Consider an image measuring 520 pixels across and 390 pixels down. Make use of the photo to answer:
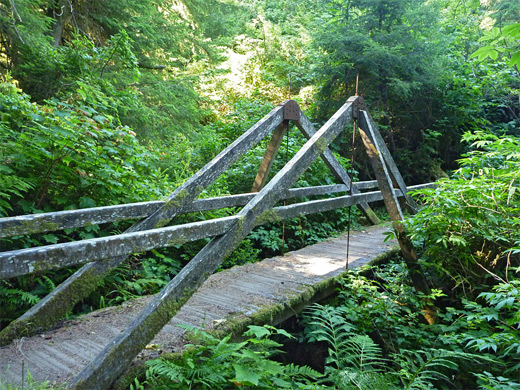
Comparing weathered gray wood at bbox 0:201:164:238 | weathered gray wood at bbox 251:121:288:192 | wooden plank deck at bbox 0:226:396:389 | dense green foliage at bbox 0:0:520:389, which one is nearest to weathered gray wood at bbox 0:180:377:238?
weathered gray wood at bbox 0:201:164:238

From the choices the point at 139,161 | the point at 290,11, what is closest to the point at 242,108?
the point at 139,161

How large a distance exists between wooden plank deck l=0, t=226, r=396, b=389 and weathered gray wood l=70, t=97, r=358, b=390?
1.42 feet

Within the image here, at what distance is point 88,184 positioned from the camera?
3.88m

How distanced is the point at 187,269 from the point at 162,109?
6.40m

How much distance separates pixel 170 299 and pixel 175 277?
0.51 ft

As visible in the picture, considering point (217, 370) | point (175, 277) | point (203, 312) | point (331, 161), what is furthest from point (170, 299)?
point (331, 161)

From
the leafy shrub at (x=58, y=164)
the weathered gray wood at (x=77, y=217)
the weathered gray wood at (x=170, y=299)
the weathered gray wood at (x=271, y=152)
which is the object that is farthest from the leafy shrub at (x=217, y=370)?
the weathered gray wood at (x=271, y=152)

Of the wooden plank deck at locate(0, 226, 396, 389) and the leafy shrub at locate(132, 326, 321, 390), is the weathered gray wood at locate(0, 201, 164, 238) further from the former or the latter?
the leafy shrub at locate(132, 326, 321, 390)

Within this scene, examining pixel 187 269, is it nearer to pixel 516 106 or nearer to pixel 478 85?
pixel 478 85

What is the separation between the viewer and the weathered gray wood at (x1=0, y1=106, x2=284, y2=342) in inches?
103

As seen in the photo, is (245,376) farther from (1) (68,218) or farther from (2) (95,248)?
(1) (68,218)

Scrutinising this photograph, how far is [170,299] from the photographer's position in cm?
223

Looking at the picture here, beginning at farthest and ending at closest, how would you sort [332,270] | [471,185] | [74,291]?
[332,270]
[471,185]
[74,291]

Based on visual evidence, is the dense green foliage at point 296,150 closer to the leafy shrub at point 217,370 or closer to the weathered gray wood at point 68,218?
the leafy shrub at point 217,370
